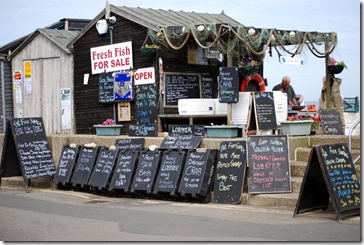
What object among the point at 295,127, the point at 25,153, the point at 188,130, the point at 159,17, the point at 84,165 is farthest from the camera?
the point at 159,17

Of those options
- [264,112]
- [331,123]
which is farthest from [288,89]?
[264,112]

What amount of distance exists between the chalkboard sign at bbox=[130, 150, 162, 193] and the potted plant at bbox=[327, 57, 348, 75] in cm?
612

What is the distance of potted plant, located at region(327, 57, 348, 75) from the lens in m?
17.0

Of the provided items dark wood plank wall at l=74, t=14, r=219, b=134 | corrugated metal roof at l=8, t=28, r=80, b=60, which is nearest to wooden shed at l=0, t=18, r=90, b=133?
corrugated metal roof at l=8, t=28, r=80, b=60

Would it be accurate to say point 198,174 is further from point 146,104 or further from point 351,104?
point 351,104

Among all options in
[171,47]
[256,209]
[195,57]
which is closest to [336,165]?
[256,209]

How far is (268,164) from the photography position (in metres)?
11.6

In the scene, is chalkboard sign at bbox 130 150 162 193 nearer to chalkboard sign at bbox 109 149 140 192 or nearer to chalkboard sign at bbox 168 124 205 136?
chalkboard sign at bbox 109 149 140 192

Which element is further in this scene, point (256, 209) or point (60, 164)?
point (60, 164)

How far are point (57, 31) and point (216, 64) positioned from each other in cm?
527

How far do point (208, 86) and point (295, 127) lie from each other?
4527 mm

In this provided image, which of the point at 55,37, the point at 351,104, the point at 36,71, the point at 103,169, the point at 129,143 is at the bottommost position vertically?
the point at 103,169

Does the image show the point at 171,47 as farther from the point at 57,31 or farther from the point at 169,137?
the point at 57,31

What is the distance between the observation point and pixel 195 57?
56.3 feet
